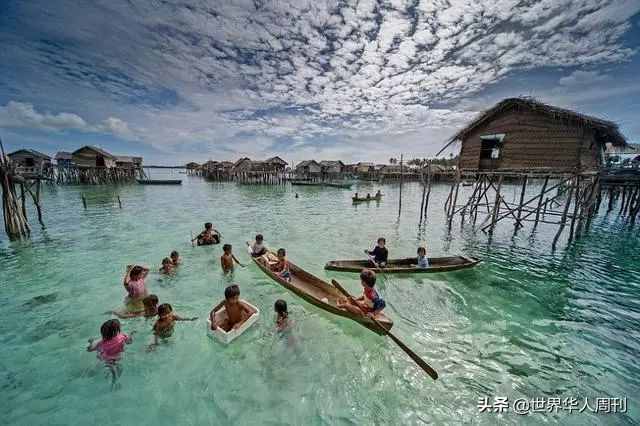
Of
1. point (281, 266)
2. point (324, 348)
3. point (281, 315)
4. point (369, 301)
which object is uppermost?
point (369, 301)

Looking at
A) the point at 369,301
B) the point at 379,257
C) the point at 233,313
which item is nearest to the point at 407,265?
the point at 379,257

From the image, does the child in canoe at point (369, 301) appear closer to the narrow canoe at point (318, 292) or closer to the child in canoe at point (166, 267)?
the narrow canoe at point (318, 292)

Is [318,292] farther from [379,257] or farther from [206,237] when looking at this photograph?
[206,237]

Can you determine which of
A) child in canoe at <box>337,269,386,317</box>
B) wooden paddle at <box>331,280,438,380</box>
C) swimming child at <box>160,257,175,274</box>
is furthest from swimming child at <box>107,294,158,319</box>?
child in canoe at <box>337,269,386,317</box>

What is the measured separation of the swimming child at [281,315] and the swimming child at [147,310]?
3.05 m

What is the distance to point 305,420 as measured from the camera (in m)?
3.97

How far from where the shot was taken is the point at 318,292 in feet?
25.7

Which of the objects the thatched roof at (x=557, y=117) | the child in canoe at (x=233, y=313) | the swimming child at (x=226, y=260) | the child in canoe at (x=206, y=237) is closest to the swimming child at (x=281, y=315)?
the child in canoe at (x=233, y=313)

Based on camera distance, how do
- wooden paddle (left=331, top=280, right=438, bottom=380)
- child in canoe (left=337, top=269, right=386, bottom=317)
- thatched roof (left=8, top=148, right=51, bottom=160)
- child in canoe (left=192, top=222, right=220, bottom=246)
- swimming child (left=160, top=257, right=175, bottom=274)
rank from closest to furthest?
wooden paddle (left=331, top=280, right=438, bottom=380) < child in canoe (left=337, top=269, right=386, bottom=317) < swimming child (left=160, top=257, right=175, bottom=274) < child in canoe (left=192, top=222, right=220, bottom=246) < thatched roof (left=8, top=148, right=51, bottom=160)

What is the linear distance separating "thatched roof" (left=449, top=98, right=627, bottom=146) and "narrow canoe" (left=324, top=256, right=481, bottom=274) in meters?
8.96

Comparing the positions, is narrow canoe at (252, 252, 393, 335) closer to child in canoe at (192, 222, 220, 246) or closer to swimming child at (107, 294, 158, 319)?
swimming child at (107, 294, 158, 319)

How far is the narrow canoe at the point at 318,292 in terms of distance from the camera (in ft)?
Result: 19.1

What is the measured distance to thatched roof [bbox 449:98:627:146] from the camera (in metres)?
11.5

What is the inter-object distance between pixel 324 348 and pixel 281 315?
1.29 m
